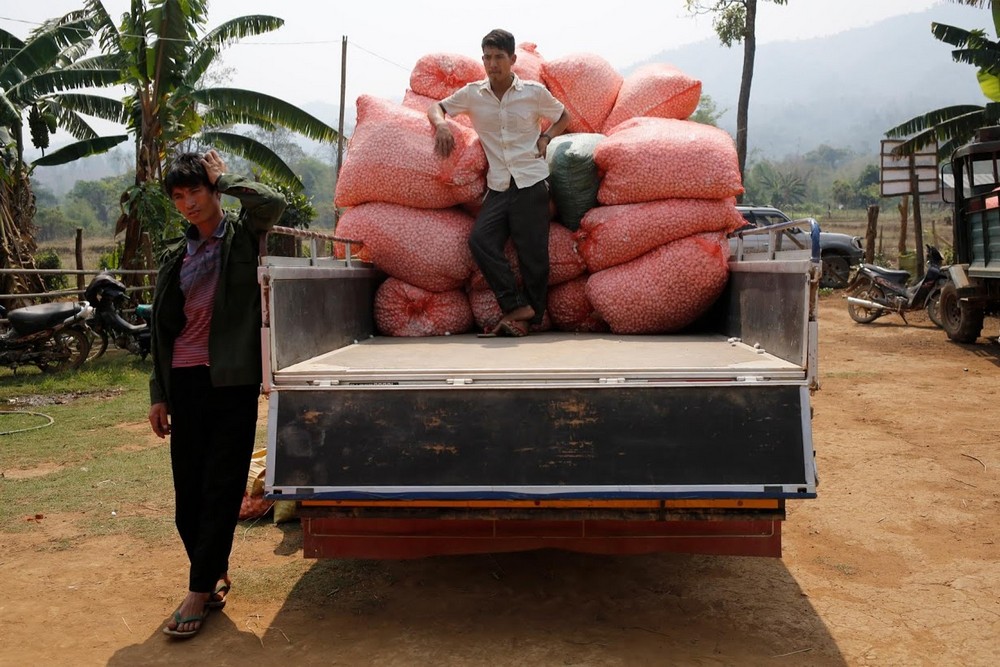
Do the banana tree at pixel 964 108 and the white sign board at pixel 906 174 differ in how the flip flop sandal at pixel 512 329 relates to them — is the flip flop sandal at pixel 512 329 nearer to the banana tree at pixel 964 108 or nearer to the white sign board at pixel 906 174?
the banana tree at pixel 964 108

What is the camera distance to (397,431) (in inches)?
95.5

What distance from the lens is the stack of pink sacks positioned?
12.3ft

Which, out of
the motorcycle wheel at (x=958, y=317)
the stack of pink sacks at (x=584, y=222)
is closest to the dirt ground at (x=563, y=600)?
the stack of pink sacks at (x=584, y=222)

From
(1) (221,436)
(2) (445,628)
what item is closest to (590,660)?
(2) (445,628)

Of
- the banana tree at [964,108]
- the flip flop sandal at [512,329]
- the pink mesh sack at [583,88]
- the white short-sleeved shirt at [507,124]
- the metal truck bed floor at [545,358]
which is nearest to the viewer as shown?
the metal truck bed floor at [545,358]

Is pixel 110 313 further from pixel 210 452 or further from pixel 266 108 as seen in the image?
pixel 210 452

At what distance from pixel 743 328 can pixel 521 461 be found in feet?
4.89

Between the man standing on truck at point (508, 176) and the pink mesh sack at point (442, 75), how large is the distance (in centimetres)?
39

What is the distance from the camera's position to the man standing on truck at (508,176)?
3857 millimetres

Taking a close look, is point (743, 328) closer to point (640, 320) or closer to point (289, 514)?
point (640, 320)

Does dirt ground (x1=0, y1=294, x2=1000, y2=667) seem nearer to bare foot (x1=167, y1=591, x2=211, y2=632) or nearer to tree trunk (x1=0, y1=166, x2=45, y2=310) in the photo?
bare foot (x1=167, y1=591, x2=211, y2=632)

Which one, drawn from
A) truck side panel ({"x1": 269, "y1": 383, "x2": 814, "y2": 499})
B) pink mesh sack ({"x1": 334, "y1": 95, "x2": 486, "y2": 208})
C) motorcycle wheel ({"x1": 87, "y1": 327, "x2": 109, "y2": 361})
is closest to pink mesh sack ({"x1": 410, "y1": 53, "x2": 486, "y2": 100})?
pink mesh sack ({"x1": 334, "y1": 95, "x2": 486, "y2": 208})

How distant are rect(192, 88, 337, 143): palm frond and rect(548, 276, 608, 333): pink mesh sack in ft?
27.2

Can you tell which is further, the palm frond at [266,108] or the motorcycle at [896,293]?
the palm frond at [266,108]
